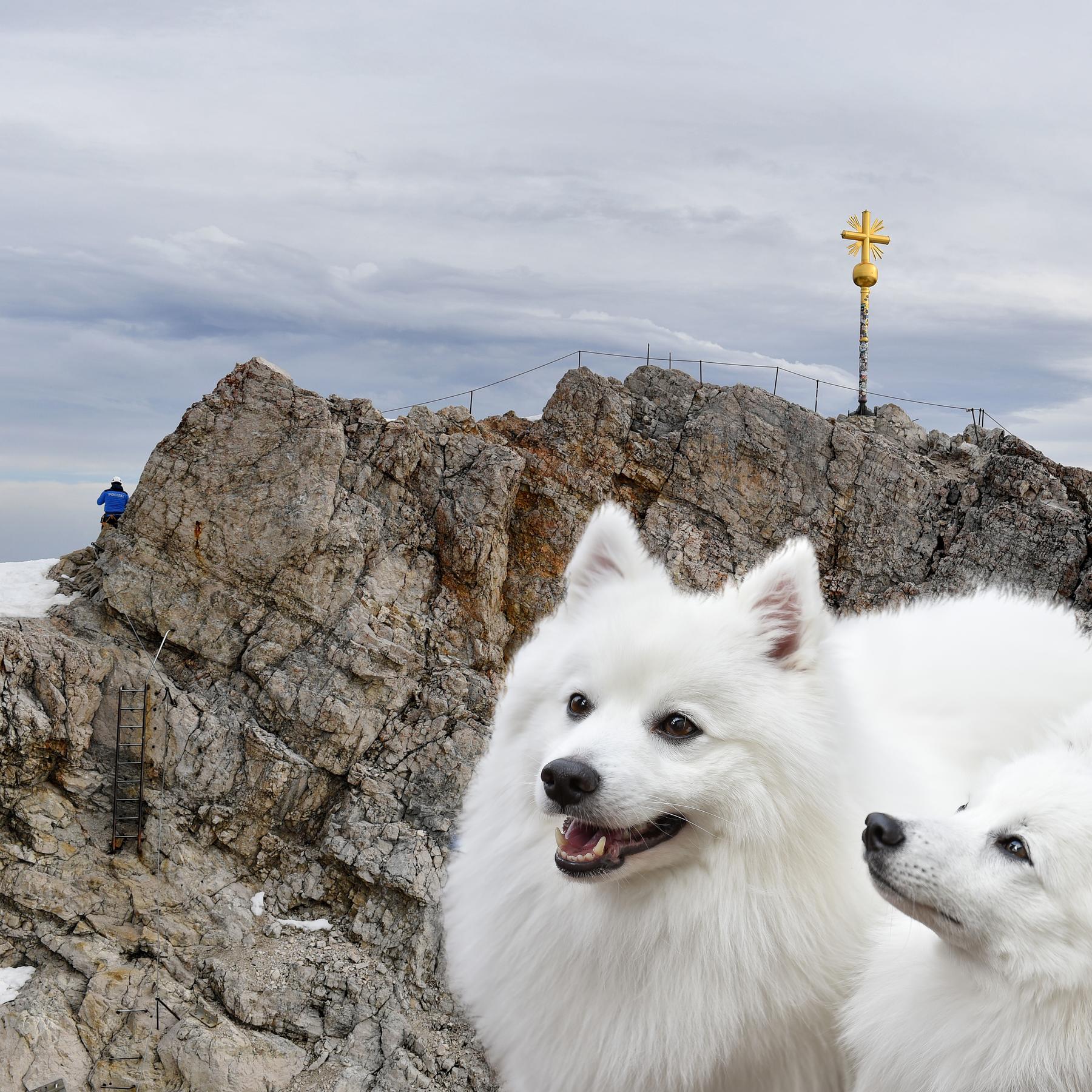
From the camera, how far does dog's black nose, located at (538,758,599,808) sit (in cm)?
221

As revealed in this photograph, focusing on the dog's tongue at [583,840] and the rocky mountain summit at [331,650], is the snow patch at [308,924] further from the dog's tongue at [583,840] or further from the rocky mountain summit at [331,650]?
the dog's tongue at [583,840]

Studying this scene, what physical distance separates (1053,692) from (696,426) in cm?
2238

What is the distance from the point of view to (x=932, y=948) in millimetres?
2100

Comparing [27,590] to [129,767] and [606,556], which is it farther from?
[606,556]

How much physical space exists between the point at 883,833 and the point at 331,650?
19930 millimetres

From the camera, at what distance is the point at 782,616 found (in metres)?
2.50

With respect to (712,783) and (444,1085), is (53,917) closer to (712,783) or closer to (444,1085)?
(444,1085)

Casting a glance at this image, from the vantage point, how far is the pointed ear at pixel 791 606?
244 cm

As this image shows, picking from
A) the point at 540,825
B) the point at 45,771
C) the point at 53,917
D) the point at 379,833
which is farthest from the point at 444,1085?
the point at 540,825

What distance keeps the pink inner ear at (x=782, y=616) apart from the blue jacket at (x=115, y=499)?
71.7ft

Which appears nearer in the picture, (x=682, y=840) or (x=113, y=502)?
(x=682, y=840)

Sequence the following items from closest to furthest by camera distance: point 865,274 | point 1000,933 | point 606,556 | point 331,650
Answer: point 1000,933, point 606,556, point 331,650, point 865,274

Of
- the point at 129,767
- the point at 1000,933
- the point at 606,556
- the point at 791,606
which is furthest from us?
the point at 129,767

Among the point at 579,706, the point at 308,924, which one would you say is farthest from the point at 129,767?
the point at 579,706
